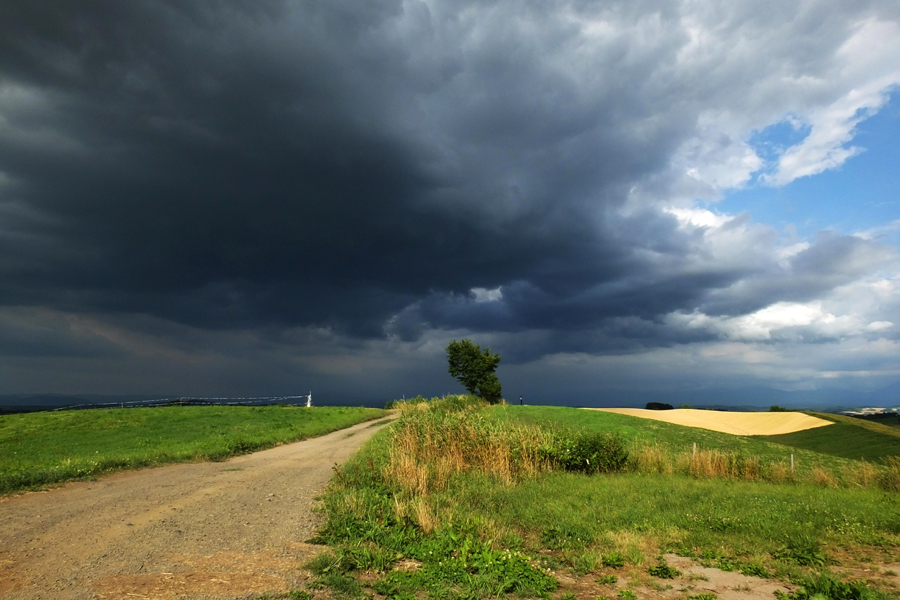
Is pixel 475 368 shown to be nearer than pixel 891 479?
No

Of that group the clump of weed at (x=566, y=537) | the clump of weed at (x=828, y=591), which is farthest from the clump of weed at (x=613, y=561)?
the clump of weed at (x=828, y=591)

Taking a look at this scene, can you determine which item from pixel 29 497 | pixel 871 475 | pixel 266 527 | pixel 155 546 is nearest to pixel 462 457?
pixel 266 527

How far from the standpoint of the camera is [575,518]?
10797 mm

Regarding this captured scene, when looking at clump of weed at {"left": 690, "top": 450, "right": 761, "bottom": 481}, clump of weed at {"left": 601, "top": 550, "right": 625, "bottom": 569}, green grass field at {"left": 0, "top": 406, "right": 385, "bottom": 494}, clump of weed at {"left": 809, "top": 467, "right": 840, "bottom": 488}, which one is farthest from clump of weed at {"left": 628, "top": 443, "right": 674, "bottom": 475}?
green grass field at {"left": 0, "top": 406, "right": 385, "bottom": 494}

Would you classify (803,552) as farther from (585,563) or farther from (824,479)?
(824,479)

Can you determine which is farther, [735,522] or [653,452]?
[653,452]

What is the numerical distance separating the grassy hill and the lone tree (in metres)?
27.2

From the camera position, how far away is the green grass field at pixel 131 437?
15058 millimetres

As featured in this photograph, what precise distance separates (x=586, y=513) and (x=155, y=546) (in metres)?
8.72

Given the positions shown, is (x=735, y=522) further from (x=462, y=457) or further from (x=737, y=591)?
(x=462, y=457)

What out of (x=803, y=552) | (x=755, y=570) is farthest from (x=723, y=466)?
(x=755, y=570)

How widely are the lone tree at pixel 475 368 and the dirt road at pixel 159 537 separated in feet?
136

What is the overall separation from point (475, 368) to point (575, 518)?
45.6 meters

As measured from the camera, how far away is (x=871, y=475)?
17.6 meters
